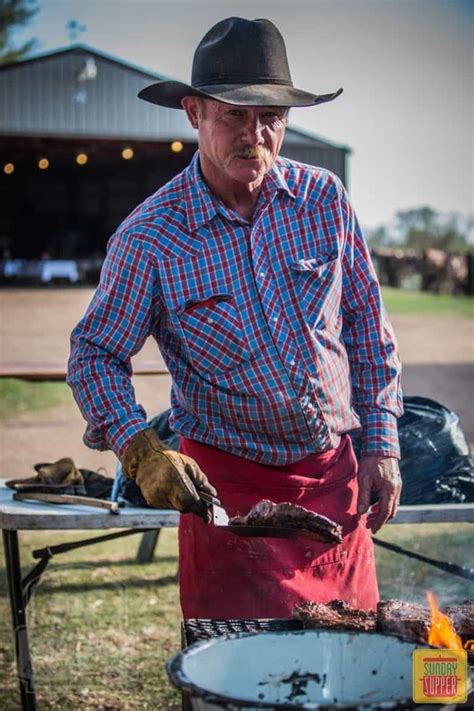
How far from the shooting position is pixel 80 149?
2969 centimetres

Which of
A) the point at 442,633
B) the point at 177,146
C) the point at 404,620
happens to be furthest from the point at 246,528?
the point at 177,146

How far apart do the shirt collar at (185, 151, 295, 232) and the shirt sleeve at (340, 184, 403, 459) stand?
217 millimetres

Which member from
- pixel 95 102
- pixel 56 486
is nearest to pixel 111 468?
pixel 56 486

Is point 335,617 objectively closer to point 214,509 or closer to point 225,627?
point 225,627

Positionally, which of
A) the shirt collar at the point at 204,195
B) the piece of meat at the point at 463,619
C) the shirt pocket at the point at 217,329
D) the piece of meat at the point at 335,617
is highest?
the shirt collar at the point at 204,195

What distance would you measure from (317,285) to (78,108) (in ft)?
80.6

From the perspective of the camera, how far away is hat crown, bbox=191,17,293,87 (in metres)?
2.70

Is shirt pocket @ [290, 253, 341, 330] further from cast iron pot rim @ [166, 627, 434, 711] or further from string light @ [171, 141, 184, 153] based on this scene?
string light @ [171, 141, 184, 153]

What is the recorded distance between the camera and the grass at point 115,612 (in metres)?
4.22

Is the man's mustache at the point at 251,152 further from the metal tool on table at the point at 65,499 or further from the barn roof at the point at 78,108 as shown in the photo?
the barn roof at the point at 78,108

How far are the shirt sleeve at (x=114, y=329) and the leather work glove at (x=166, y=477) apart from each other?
0.72 feet

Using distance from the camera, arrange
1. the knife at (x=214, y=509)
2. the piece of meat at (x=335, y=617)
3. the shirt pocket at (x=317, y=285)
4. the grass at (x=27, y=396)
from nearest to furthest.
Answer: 1. the piece of meat at (x=335, y=617)
2. the knife at (x=214, y=509)
3. the shirt pocket at (x=317, y=285)
4. the grass at (x=27, y=396)

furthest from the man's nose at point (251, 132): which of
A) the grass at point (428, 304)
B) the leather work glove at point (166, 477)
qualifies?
the grass at point (428, 304)

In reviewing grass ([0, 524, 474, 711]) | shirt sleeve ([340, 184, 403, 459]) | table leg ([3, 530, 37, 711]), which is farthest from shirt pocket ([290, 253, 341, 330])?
grass ([0, 524, 474, 711])
